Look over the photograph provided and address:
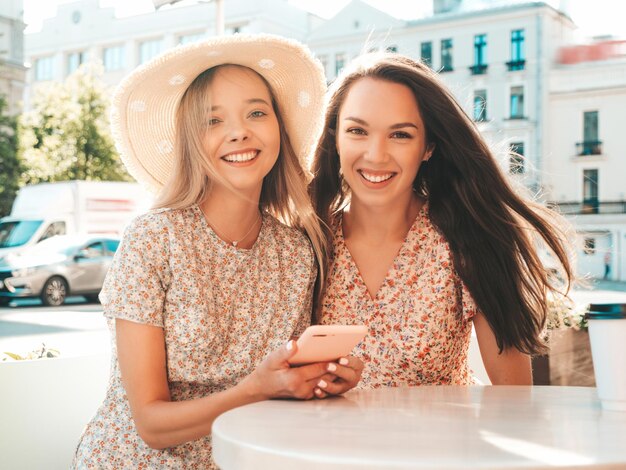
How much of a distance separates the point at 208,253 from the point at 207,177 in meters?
0.19

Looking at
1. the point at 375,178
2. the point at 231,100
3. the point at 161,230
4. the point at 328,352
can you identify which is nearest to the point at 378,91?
the point at 375,178

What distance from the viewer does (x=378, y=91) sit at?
2.29 meters

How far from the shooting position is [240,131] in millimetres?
1938

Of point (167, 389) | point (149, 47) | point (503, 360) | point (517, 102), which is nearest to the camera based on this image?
point (167, 389)

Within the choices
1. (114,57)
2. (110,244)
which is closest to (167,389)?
(110,244)

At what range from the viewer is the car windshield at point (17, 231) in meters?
14.8

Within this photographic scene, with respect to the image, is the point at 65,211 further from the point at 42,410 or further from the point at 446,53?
the point at 446,53

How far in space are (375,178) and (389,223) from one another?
0.68ft

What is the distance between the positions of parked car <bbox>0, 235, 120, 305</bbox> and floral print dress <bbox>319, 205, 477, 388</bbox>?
1164 centimetres

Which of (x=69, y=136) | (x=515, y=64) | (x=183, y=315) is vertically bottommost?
(x=183, y=315)

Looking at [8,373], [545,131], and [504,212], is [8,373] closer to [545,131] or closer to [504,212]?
[504,212]

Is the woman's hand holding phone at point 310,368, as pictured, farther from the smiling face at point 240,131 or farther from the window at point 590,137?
the window at point 590,137

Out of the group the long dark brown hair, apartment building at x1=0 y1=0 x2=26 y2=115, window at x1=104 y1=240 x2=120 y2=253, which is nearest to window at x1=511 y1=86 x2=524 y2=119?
apartment building at x1=0 y1=0 x2=26 y2=115

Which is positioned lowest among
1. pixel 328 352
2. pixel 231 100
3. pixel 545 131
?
pixel 328 352
